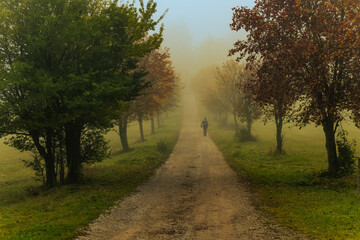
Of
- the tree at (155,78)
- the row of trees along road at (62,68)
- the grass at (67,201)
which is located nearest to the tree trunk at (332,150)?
the grass at (67,201)

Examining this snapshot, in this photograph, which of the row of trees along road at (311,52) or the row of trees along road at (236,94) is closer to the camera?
the row of trees along road at (311,52)

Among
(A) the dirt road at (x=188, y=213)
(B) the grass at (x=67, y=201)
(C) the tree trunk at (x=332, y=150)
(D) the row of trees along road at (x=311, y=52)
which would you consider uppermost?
(D) the row of trees along road at (x=311, y=52)

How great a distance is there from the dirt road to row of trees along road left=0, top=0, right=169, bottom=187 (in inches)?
188

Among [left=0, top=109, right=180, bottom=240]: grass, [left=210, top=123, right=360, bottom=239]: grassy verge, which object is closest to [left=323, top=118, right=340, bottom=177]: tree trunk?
[left=210, top=123, right=360, bottom=239]: grassy verge

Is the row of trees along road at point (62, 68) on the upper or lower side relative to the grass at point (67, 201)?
upper

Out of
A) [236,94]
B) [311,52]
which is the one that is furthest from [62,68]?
[236,94]

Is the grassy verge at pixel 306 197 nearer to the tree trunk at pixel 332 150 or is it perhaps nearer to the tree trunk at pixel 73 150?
the tree trunk at pixel 332 150

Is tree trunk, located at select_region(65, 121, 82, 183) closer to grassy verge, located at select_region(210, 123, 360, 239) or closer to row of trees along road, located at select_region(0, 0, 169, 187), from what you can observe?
→ row of trees along road, located at select_region(0, 0, 169, 187)

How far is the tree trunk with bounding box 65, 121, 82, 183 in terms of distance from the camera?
1641 centimetres

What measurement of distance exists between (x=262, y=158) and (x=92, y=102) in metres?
15.0

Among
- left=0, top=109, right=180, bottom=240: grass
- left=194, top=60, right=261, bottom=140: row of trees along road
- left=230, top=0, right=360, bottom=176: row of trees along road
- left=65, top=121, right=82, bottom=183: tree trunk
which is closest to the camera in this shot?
left=0, top=109, right=180, bottom=240: grass

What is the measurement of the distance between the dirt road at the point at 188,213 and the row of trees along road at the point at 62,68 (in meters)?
4.78

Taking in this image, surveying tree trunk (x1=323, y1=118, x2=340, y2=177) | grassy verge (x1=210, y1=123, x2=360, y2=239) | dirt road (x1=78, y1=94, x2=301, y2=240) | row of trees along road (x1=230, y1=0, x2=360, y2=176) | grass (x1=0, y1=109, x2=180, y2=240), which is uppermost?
row of trees along road (x1=230, y1=0, x2=360, y2=176)

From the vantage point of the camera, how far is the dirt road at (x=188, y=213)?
8.95 metres
